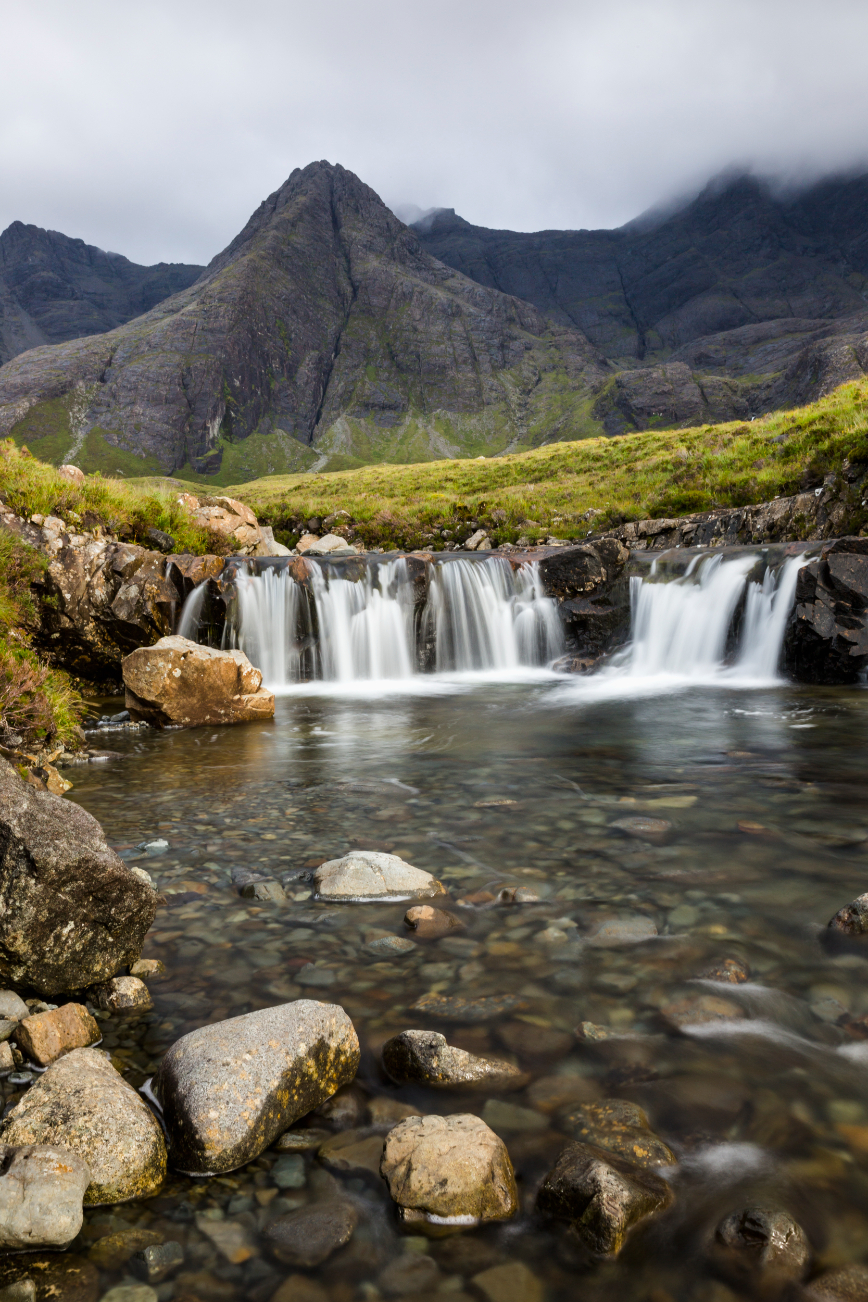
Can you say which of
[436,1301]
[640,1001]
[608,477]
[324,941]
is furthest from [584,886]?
[608,477]

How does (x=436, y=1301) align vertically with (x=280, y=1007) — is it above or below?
below

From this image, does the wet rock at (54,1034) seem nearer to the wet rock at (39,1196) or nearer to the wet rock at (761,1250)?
the wet rock at (39,1196)

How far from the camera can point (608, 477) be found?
40.5m

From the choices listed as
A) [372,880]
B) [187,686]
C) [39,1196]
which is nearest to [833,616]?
[187,686]

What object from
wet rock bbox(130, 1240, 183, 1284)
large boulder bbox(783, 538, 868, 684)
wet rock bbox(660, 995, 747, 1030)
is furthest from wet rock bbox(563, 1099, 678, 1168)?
large boulder bbox(783, 538, 868, 684)

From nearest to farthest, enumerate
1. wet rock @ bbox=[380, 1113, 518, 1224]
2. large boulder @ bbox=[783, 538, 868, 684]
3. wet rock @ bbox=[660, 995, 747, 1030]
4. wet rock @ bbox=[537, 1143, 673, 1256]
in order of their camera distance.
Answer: wet rock @ bbox=[537, 1143, 673, 1256] → wet rock @ bbox=[380, 1113, 518, 1224] → wet rock @ bbox=[660, 995, 747, 1030] → large boulder @ bbox=[783, 538, 868, 684]

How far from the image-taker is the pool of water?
2672 mm

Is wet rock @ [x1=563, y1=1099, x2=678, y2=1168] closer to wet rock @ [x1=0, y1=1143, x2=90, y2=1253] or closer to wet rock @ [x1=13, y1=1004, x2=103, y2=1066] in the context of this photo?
wet rock @ [x1=0, y1=1143, x2=90, y2=1253]

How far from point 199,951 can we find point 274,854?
6.22 feet

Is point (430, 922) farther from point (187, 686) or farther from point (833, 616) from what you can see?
point (833, 616)

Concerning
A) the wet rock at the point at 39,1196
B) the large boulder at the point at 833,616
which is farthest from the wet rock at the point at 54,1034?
the large boulder at the point at 833,616

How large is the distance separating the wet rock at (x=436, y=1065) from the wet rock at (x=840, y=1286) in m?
1.42

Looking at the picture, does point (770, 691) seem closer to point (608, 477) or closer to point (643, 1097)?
point (643, 1097)

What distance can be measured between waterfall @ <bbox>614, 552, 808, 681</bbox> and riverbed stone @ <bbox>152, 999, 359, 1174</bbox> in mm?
16494
